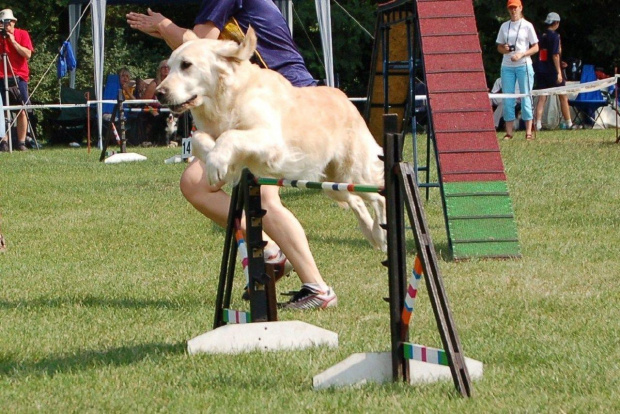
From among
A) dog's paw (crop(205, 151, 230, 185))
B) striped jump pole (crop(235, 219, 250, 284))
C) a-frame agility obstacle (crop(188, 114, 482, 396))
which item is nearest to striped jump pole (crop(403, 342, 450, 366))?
a-frame agility obstacle (crop(188, 114, 482, 396))

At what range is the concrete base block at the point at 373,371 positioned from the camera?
3.92m

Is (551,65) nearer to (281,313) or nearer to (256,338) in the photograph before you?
(281,313)

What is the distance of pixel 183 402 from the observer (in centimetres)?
380

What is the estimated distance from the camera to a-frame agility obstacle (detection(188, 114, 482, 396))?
12.3 ft

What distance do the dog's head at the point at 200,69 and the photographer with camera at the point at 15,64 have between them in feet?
41.6

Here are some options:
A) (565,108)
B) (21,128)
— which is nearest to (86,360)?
(21,128)

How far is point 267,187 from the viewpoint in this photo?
540 cm

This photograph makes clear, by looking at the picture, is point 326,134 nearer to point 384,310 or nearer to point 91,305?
point 384,310

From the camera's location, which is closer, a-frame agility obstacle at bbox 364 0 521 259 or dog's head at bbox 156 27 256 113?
dog's head at bbox 156 27 256 113

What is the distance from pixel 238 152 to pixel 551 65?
15.3m

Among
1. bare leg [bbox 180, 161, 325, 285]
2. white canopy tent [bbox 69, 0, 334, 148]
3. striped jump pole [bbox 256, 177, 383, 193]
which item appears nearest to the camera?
striped jump pole [bbox 256, 177, 383, 193]

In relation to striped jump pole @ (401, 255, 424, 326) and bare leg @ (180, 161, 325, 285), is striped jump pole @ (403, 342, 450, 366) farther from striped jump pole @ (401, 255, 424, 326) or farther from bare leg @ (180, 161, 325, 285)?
bare leg @ (180, 161, 325, 285)

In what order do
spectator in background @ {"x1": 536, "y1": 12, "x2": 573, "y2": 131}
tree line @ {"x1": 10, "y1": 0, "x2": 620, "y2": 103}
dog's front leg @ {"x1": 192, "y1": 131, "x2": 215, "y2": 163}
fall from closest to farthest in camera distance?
dog's front leg @ {"x1": 192, "y1": 131, "x2": 215, "y2": 163} < spectator in background @ {"x1": 536, "y1": 12, "x2": 573, "y2": 131} < tree line @ {"x1": 10, "y1": 0, "x2": 620, "y2": 103}

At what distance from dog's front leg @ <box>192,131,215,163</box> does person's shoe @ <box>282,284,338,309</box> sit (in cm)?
97
